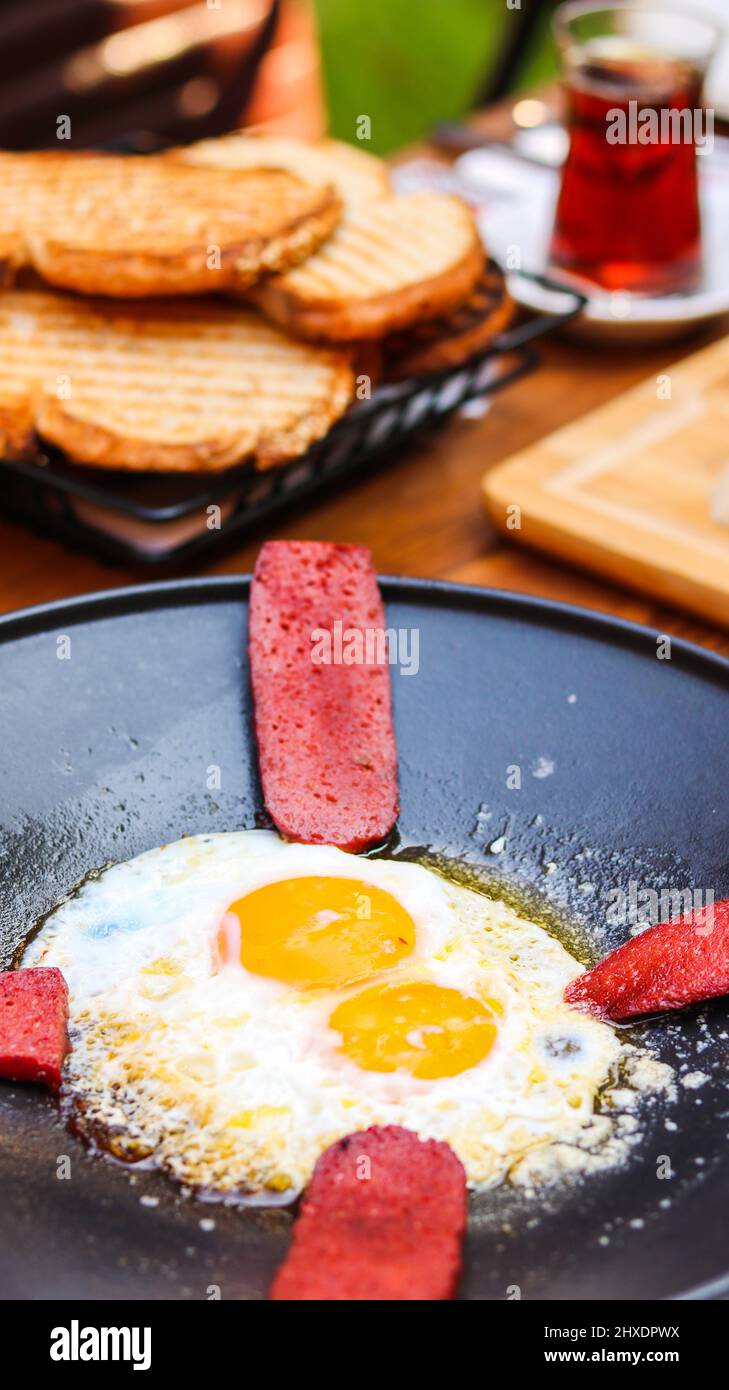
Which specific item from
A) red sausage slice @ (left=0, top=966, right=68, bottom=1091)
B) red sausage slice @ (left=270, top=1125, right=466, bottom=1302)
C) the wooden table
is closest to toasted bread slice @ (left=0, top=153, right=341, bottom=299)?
the wooden table

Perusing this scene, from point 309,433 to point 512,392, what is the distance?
0.70 metres

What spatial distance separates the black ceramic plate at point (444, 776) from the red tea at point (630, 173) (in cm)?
109

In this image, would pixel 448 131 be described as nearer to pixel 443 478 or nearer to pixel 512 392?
pixel 512 392

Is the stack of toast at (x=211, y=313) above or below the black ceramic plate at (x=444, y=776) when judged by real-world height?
above

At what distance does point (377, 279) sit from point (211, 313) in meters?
0.24

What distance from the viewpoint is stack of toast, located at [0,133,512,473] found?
187 cm

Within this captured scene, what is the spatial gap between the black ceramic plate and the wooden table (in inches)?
14.0

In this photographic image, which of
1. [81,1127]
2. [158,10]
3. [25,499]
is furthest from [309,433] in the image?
[158,10]

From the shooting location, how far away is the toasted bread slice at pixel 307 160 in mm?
2473

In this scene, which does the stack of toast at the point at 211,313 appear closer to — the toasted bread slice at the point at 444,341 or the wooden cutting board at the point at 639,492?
the toasted bread slice at the point at 444,341

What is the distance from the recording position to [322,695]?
5.27 feet

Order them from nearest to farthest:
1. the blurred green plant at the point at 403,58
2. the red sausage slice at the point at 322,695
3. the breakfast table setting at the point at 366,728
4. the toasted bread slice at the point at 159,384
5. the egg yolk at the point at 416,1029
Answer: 1. the breakfast table setting at the point at 366,728
2. the egg yolk at the point at 416,1029
3. the red sausage slice at the point at 322,695
4. the toasted bread slice at the point at 159,384
5. the blurred green plant at the point at 403,58

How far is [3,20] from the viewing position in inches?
181

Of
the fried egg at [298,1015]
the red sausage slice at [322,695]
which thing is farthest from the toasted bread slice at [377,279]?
the fried egg at [298,1015]
